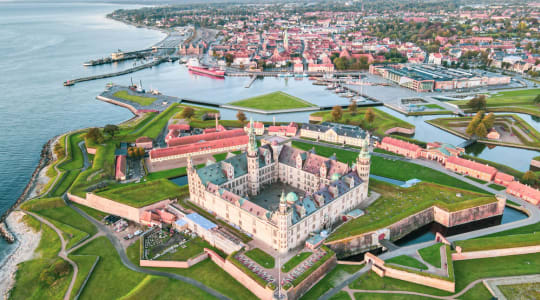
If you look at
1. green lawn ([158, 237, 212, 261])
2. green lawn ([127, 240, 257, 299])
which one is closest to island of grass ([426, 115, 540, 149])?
green lawn ([158, 237, 212, 261])

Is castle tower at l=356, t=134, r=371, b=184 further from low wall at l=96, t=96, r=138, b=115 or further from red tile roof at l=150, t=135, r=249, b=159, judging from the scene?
low wall at l=96, t=96, r=138, b=115

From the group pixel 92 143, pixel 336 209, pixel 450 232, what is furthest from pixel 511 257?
pixel 92 143

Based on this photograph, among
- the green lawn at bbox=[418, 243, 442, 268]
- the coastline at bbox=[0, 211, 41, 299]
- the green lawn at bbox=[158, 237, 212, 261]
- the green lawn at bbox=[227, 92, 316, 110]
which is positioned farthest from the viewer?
the green lawn at bbox=[227, 92, 316, 110]

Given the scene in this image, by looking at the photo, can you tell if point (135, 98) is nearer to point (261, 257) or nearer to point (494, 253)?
point (261, 257)

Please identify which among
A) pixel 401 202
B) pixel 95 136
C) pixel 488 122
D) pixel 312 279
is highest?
pixel 488 122

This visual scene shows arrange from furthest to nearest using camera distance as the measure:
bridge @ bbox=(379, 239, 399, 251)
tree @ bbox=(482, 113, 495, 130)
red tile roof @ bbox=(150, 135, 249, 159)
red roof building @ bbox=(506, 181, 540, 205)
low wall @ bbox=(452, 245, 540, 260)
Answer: tree @ bbox=(482, 113, 495, 130) → red tile roof @ bbox=(150, 135, 249, 159) → red roof building @ bbox=(506, 181, 540, 205) → bridge @ bbox=(379, 239, 399, 251) → low wall @ bbox=(452, 245, 540, 260)

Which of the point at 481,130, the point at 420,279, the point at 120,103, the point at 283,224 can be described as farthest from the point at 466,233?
the point at 120,103

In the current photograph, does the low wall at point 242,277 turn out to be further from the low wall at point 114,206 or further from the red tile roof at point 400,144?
the red tile roof at point 400,144
